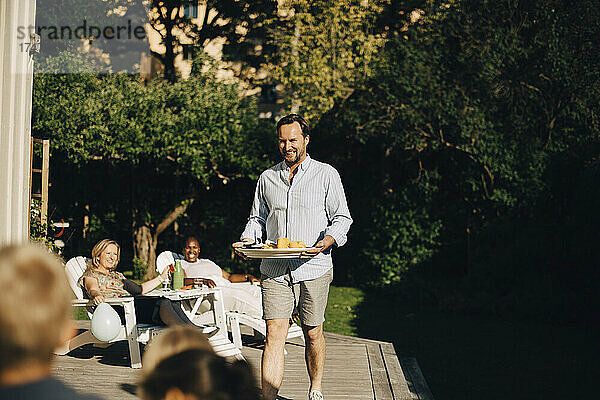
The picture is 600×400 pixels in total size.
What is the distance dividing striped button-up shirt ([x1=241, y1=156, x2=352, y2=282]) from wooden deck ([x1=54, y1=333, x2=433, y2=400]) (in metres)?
1.09

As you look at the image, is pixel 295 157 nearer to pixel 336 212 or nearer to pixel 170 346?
pixel 336 212

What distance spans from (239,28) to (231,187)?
646cm

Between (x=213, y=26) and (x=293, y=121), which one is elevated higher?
(x=213, y=26)

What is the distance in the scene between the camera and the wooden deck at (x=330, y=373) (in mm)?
4641

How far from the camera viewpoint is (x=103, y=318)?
500 centimetres

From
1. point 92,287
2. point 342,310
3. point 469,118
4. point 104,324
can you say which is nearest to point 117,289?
point 92,287

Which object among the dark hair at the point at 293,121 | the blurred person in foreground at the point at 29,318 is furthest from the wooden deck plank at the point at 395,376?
the blurred person in foreground at the point at 29,318

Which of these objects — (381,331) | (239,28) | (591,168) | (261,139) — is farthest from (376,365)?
(239,28)

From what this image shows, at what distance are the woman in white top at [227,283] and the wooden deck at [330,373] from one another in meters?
0.40

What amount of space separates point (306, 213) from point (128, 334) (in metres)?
2.06

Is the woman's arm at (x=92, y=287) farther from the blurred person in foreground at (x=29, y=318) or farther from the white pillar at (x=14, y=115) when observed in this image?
the blurred person in foreground at (x=29, y=318)

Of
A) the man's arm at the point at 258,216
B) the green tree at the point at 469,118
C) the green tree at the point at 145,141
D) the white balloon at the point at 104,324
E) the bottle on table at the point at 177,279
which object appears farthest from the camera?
the green tree at the point at 145,141

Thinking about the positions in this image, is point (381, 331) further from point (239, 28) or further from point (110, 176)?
point (239, 28)

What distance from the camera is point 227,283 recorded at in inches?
262
